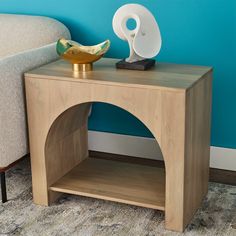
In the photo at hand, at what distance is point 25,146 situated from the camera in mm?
2041

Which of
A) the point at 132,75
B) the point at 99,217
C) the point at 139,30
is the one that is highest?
the point at 139,30

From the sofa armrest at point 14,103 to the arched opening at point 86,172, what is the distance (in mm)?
121

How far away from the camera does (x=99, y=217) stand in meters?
1.95

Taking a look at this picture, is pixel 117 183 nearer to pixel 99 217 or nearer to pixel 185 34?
pixel 99 217

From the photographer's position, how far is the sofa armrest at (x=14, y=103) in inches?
73.9

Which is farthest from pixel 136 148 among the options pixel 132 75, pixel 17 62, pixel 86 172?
pixel 17 62

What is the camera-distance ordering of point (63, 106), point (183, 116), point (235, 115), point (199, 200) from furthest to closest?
1. point (235, 115)
2. point (199, 200)
3. point (63, 106)
4. point (183, 116)

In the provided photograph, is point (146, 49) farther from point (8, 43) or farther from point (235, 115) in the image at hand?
point (8, 43)

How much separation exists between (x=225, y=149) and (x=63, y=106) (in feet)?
2.47

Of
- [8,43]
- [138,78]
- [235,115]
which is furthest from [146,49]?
[8,43]

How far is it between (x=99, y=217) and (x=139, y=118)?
433 millimetres

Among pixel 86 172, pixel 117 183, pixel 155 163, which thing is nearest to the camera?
pixel 117 183

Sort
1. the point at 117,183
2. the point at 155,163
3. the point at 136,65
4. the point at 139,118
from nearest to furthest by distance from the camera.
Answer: the point at 139,118, the point at 136,65, the point at 117,183, the point at 155,163

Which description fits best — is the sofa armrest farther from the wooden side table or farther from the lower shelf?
the lower shelf
